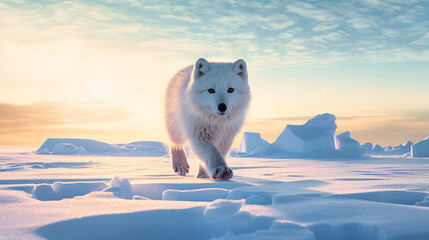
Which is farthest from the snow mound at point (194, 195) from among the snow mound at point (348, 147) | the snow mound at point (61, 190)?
the snow mound at point (348, 147)

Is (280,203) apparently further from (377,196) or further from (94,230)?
(94,230)

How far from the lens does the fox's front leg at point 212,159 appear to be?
11.3 ft

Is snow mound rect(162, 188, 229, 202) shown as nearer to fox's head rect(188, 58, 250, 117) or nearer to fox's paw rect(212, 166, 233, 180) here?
fox's paw rect(212, 166, 233, 180)

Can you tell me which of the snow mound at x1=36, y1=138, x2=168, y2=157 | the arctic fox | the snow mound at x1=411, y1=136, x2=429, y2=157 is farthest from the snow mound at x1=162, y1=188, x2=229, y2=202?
the snow mound at x1=36, y1=138, x2=168, y2=157

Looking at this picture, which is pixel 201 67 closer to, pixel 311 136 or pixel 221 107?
pixel 221 107

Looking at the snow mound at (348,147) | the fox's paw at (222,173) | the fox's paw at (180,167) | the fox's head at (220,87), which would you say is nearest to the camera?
the fox's paw at (222,173)

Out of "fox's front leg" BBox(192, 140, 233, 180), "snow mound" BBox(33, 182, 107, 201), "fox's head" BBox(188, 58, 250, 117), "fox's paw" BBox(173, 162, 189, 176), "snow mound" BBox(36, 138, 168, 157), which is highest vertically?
"fox's head" BBox(188, 58, 250, 117)

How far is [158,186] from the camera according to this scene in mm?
2830

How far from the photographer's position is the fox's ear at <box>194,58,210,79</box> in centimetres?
393

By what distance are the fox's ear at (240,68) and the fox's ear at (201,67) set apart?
35 cm

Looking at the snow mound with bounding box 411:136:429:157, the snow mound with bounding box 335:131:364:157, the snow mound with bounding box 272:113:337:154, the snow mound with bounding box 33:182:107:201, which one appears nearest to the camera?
the snow mound with bounding box 33:182:107:201

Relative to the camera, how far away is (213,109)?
3559 mm

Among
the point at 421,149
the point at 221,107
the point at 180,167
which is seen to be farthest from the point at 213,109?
the point at 421,149

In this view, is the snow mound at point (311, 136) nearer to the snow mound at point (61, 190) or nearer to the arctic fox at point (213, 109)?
the arctic fox at point (213, 109)
